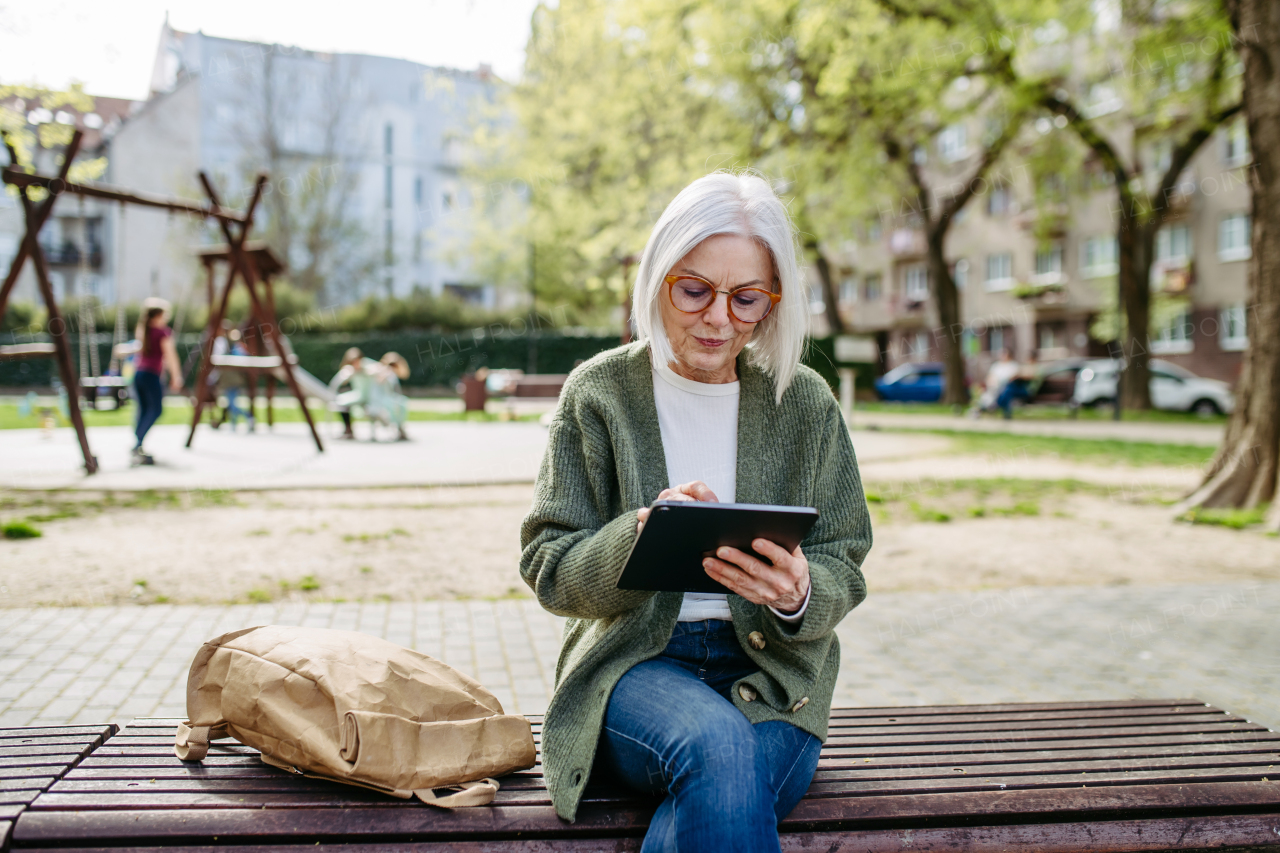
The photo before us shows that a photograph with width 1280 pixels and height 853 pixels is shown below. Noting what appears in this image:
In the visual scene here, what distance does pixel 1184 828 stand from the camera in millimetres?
2088

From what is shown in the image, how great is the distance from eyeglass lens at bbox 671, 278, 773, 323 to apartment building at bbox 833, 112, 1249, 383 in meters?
24.9

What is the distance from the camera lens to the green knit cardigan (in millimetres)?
2000

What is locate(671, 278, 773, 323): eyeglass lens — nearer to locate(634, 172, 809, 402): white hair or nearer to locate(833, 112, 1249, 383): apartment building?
locate(634, 172, 809, 402): white hair

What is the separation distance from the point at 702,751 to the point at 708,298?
903 millimetres

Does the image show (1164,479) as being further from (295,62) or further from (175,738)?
(295,62)

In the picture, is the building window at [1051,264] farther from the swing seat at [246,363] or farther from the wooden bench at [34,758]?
the wooden bench at [34,758]

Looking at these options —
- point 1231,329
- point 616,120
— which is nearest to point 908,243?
point 1231,329

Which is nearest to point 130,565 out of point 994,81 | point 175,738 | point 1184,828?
point 175,738

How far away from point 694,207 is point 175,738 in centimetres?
160

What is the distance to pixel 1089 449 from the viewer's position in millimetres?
14875

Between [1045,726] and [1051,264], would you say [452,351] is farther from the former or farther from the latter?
[1045,726]

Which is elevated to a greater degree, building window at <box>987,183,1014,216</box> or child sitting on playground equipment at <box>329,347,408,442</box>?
building window at <box>987,183,1014,216</box>

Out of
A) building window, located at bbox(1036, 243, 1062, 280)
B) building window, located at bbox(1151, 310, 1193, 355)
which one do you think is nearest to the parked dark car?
building window, located at bbox(1151, 310, 1193, 355)

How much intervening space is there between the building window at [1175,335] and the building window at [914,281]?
1174cm
